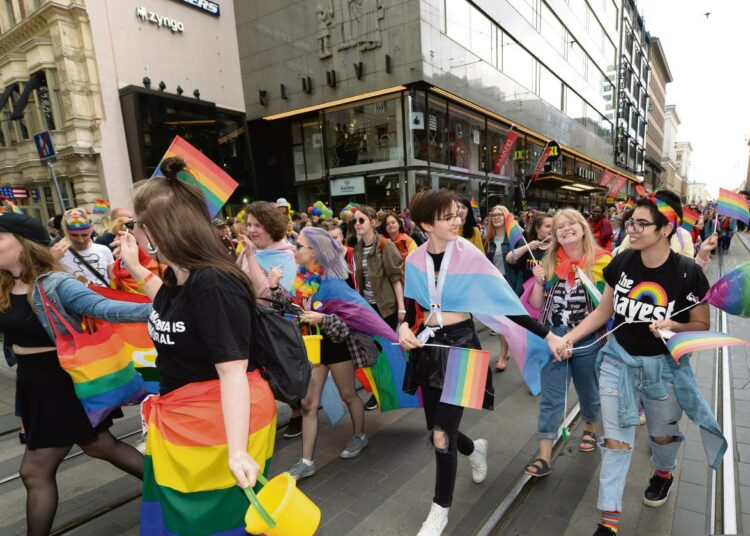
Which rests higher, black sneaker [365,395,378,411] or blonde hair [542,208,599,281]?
blonde hair [542,208,599,281]

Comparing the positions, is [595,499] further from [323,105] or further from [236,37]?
[236,37]

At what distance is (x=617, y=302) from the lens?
263cm

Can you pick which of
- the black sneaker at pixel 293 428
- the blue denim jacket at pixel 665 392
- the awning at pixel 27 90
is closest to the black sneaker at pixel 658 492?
the blue denim jacket at pixel 665 392

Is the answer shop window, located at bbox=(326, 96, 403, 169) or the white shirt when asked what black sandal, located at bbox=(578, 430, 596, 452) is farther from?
shop window, located at bbox=(326, 96, 403, 169)

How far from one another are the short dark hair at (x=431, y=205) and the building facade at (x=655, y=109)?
73.8 meters

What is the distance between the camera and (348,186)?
19.3 meters

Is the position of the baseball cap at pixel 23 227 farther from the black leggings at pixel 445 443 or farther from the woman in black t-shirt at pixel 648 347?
the woman in black t-shirt at pixel 648 347

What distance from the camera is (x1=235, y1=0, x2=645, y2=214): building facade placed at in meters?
16.6

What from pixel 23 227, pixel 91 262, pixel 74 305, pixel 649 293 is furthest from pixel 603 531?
pixel 91 262

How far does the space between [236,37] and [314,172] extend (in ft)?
25.2

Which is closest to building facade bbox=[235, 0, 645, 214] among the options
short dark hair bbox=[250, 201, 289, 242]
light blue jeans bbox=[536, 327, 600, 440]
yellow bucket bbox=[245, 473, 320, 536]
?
short dark hair bbox=[250, 201, 289, 242]

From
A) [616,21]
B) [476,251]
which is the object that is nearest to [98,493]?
[476,251]

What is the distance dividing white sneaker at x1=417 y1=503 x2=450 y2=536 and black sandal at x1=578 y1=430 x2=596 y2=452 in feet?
5.21

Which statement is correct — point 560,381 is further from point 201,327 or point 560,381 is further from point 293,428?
point 201,327
